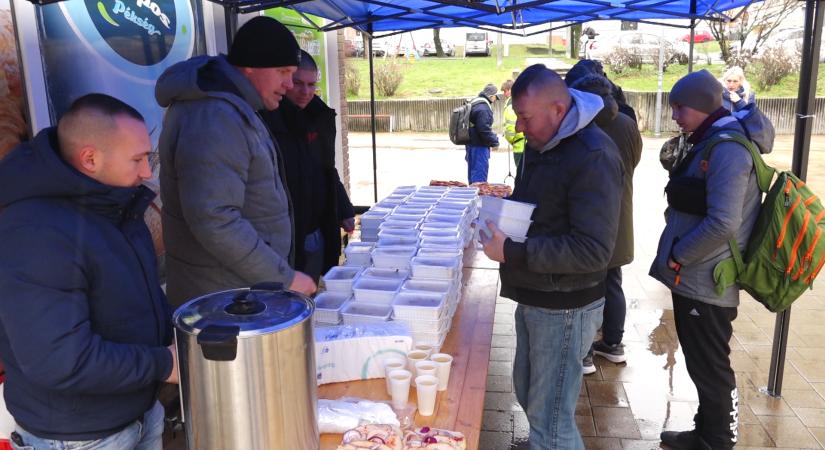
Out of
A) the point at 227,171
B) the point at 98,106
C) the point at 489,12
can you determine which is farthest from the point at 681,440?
the point at 489,12

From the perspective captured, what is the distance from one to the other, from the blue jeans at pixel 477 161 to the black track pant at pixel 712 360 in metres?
6.42

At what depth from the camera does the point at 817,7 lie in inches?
133

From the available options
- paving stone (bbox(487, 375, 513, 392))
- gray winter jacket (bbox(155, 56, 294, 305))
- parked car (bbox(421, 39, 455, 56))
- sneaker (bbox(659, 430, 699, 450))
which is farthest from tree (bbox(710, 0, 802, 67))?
gray winter jacket (bbox(155, 56, 294, 305))

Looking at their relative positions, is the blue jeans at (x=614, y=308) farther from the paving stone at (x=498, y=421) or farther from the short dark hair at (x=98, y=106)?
the short dark hair at (x=98, y=106)

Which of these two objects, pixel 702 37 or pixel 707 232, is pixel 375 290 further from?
pixel 702 37

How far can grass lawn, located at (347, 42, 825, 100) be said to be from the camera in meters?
23.5

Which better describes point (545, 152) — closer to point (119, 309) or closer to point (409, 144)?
point (119, 309)

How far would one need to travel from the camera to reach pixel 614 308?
4164 mm

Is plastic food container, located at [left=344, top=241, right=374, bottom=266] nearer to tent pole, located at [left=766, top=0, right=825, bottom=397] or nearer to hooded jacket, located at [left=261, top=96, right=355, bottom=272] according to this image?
hooded jacket, located at [left=261, top=96, right=355, bottom=272]

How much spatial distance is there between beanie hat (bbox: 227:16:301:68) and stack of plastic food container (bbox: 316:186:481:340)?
0.91 m

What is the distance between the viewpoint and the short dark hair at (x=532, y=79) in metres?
2.20

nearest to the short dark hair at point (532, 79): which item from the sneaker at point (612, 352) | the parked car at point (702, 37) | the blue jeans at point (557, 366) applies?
the blue jeans at point (557, 366)

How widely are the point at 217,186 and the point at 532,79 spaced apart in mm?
1138

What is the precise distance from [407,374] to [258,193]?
85cm
